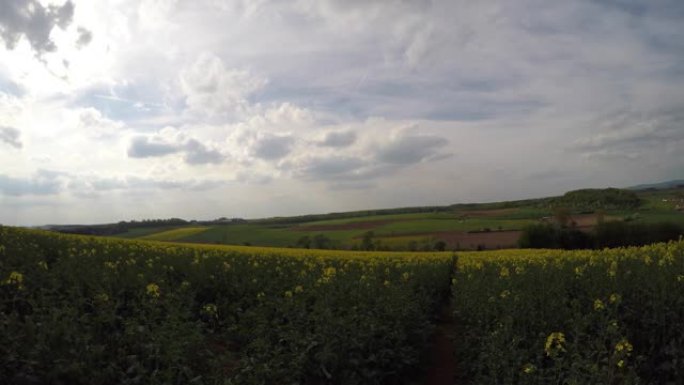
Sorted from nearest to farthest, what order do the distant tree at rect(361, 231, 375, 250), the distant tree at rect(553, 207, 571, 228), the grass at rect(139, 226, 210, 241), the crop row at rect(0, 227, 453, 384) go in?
the crop row at rect(0, 227, 453, 384) < the distant tree at rect(361, 231, 375, 250) < the distant tree at rect(553, 207, 571, 228) < the grass at rect(139, 226, 210, 241)

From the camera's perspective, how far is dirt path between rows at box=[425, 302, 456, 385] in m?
11.3

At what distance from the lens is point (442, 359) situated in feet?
42.5

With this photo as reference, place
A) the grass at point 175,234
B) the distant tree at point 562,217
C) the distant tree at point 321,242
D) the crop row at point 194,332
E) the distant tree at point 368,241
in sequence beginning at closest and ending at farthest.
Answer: the crop row at point 194,332
the distant tree at point 368,241
the distant tree at point 321,242
the distant tree at point 562,217
the grass at point 175,234

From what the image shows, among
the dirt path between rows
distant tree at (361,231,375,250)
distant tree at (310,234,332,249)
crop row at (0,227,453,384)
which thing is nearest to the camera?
crop row at (0,227,453,384)

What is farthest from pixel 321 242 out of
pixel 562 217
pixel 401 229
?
pixel 562 217

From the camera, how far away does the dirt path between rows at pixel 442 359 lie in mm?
11258

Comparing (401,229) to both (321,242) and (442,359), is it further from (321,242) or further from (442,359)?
(442,359)

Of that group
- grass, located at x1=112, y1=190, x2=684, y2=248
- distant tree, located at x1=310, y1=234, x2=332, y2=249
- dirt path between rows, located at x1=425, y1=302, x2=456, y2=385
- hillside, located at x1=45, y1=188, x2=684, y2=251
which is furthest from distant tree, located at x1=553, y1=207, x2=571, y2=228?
dirt path between rows, located at x1=425, y1=302, x2=456, y2=385

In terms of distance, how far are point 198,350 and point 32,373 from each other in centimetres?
227

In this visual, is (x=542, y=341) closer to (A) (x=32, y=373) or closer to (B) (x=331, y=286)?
(B) (x=331, y=286)

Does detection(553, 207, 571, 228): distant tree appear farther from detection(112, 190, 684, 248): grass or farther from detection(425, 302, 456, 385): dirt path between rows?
detection(425, 302, 456, 385): dirt path between rows

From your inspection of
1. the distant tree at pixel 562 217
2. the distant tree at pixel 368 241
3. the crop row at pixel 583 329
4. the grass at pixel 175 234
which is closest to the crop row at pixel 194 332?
the crop row at pixel 583 329

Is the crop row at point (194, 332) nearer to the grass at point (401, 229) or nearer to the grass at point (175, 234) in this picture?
the grass at point (401, 229)

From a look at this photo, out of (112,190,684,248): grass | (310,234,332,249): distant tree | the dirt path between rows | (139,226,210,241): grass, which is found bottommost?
the dirt path between rows
